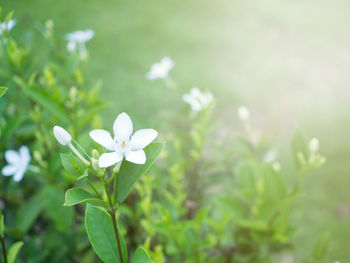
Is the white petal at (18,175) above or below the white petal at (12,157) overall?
above

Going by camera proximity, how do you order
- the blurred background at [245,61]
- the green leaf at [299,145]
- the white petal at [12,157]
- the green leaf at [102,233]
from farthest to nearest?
the blurred background at [245,61] → the white petal at [12,157] → the green leaf at [299,145] → the green leaf at [102,233]

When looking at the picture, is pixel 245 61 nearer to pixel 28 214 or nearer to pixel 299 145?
pixel 299 145

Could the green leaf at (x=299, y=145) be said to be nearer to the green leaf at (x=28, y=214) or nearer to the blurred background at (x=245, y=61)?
the green leaf at (x=28, y=214)

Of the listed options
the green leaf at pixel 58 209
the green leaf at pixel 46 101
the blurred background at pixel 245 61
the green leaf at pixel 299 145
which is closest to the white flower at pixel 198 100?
the green leaf at pixel 299 145

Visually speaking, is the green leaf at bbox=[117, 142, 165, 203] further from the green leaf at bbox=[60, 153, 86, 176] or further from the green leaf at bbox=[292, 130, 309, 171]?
the green leaf at bbox=[292, 130, 309, 171]

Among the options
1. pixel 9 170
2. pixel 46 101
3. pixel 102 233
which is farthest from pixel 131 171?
pixel 9 170

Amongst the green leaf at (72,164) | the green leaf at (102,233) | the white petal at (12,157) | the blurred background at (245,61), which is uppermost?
the green leaf at (72,164)
